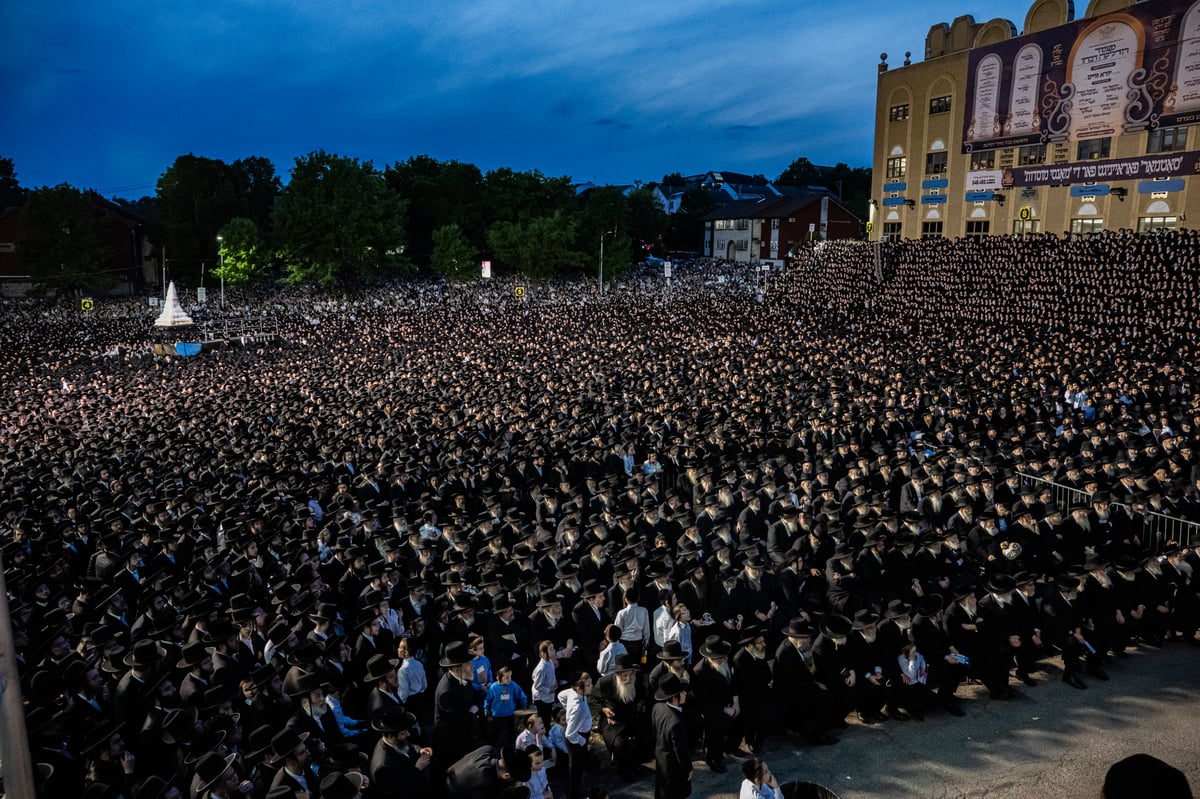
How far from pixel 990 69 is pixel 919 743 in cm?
3939

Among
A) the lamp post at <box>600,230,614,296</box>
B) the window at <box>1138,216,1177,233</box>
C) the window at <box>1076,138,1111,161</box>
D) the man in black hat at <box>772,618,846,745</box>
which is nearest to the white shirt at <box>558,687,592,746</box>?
the man in black hat at <box>772,618,846,745</box>

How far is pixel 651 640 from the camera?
26.9ft

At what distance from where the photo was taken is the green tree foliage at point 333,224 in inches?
2013

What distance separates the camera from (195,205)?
200 ft

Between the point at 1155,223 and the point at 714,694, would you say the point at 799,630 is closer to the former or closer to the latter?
the point at 714,694

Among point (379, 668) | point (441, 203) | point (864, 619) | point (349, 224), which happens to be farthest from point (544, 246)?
point (379, 668)

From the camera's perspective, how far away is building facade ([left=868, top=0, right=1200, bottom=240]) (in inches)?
1227

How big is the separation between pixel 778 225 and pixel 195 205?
158 ft

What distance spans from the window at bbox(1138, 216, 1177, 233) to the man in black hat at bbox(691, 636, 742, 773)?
113 ft

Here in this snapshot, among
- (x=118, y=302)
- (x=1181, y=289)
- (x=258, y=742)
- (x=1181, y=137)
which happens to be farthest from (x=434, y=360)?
(x=118, y=302)

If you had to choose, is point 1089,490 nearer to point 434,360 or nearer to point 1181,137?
point 434,360

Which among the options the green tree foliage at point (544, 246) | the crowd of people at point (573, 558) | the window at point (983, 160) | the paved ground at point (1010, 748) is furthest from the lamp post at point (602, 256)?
the paved ground at point (1010, 748)

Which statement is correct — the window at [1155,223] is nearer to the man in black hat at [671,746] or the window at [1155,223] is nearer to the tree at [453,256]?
the man in black hat at [671,746]

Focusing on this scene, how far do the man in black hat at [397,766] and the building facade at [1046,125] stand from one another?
37.1 m
